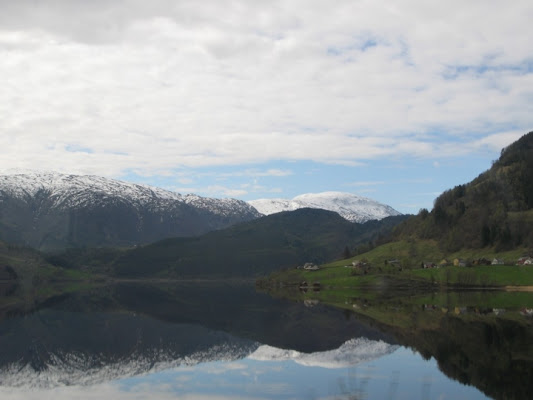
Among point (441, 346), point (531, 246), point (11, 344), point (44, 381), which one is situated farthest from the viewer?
point (531, 246)

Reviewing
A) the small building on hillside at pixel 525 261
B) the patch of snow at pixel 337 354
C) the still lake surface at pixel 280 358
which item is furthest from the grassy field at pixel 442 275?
the patch of snow at pixel 337 354

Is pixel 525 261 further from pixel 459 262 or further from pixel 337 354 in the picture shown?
pixel 337 354

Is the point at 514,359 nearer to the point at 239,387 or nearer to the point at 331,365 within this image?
the point at 331,365

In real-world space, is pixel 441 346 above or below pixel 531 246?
below

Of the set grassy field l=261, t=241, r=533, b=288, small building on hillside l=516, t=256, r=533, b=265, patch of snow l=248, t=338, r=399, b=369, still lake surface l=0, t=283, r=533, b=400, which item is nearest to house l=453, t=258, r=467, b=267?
grassy field l=261, t=241, r=533, b=288

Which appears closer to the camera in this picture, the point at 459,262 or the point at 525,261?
the point at 525,261

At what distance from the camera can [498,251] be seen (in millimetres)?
191500

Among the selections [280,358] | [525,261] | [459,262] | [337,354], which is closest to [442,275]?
[459,262]

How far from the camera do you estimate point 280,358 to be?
167 ft

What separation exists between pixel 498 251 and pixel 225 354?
516ft

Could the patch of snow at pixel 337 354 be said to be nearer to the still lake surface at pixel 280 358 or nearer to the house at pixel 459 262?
the still lake surface at pixel 280 358

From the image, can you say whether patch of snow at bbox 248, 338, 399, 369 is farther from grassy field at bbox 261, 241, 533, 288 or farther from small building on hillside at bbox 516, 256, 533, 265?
small building on hillside at bbox 516, 256, 533, 265

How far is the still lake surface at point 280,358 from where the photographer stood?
3747cm

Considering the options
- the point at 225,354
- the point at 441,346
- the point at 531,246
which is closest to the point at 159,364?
the point at 225,354
